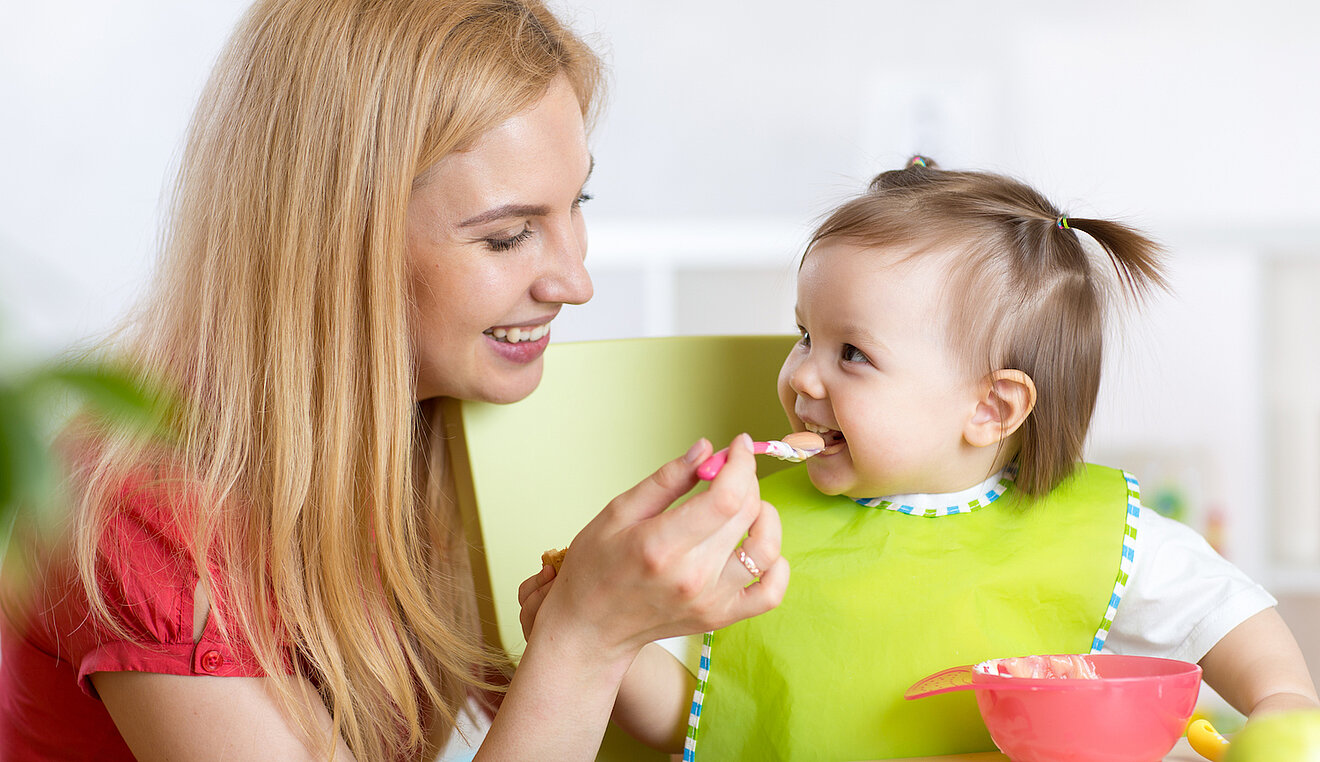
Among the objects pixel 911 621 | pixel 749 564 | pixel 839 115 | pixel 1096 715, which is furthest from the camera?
pixel 839 115

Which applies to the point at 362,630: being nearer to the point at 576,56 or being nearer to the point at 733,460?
the point at 733,460

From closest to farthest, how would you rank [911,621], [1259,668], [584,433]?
[1259,668] < [911,621] < [584,433]

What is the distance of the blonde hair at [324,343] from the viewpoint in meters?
1.03

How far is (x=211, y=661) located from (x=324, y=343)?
0.31m

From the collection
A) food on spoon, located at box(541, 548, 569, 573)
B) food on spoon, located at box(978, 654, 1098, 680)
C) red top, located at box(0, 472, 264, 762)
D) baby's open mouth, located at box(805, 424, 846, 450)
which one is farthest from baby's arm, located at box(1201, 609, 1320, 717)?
red top, located at box(0, 472, 264, 762)

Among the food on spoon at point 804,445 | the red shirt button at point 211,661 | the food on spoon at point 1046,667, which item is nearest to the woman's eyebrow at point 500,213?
the food on spoon at point 804,445

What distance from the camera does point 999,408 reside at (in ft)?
3.57

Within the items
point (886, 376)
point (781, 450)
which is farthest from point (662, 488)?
point (886, 376)

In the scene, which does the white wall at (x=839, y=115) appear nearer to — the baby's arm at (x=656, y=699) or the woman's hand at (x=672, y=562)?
the baby's arm at (x=656, y=699)

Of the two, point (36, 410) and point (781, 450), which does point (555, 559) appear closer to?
point (781, 450)

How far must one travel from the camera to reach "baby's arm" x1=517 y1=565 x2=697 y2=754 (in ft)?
3.53

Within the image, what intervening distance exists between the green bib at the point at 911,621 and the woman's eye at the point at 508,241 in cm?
41

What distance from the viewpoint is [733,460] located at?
82 centimetres

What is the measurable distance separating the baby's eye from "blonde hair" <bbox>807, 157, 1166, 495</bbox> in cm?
9
